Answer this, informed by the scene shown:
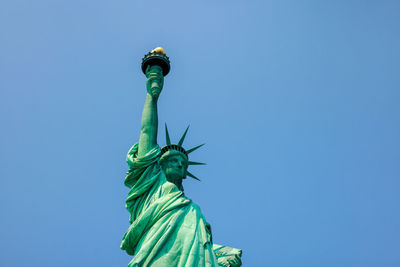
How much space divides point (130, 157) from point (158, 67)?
8.14 ft

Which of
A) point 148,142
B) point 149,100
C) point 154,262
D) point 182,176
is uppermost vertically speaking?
point 149,100

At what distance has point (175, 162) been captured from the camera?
1133cm

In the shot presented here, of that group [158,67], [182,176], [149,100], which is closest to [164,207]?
[182,176]

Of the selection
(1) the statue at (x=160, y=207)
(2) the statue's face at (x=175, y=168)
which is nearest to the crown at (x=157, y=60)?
(1) the statue at (x=160, y=207)

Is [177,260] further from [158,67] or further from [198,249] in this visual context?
[158,67]

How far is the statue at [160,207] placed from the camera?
9.41 metres

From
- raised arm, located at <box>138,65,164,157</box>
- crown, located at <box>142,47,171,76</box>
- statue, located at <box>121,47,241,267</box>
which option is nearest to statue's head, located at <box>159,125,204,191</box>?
statue, located at <box>121,47,241,267</box>

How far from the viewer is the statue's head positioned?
11.2 meters

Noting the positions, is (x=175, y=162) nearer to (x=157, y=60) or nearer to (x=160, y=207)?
(x=160, y=207)

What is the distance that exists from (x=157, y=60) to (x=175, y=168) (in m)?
3.00

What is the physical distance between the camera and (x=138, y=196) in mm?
11078

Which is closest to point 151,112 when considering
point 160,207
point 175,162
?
point 175,162

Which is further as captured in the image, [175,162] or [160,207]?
[175,162]

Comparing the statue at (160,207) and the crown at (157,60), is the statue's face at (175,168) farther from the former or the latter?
the crown at (157,60)
